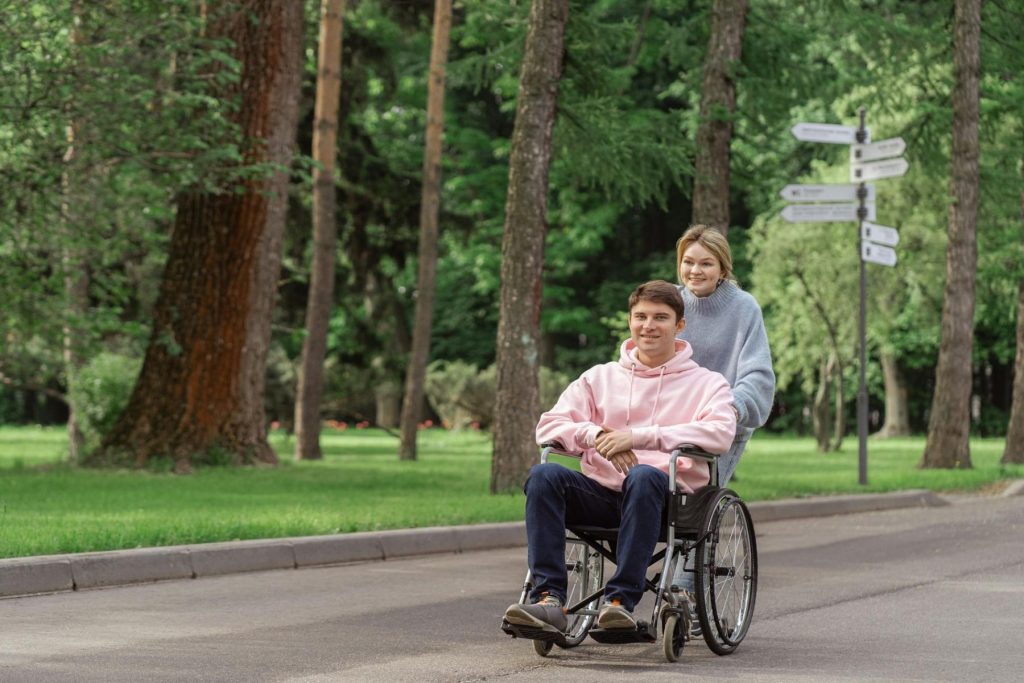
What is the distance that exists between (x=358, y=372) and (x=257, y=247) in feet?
44.5

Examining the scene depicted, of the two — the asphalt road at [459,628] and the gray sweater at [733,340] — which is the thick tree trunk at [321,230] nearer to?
the asphalt road at [459,628]

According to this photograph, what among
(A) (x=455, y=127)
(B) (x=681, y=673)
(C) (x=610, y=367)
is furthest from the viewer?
(A) (x=455, y=127)

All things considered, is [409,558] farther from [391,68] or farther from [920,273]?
[920,273]

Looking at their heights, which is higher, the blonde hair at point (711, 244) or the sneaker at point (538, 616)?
the blonde hair at point (711, 244)

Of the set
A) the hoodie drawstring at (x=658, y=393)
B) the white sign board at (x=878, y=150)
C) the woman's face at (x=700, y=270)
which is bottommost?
the hoodie drawstring at (x=658, y=393)

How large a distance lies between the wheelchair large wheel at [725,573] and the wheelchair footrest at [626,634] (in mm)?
338

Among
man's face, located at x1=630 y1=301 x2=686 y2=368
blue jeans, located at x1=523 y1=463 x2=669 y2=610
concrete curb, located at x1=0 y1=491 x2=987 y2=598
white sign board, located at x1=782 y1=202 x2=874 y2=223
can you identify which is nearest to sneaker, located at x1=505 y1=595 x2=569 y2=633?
blue jeans, located at x1=523 y1=463 x2=669 y2=610

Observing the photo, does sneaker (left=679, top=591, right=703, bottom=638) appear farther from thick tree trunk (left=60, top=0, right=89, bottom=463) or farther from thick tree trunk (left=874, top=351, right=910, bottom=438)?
thick tree trunk (left=874, top=351, right=910, bottom=438)

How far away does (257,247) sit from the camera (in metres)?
20.1

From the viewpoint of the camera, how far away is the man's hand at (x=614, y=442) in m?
6.75

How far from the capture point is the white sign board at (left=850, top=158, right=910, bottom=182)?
18.9 meters

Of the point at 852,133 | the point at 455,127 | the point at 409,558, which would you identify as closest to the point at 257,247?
the point at 852,133

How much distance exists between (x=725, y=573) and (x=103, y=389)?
16148mm

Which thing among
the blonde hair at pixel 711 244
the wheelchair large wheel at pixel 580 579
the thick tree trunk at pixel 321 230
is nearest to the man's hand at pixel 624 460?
the wheelchair large wheel at pixel 580 579
